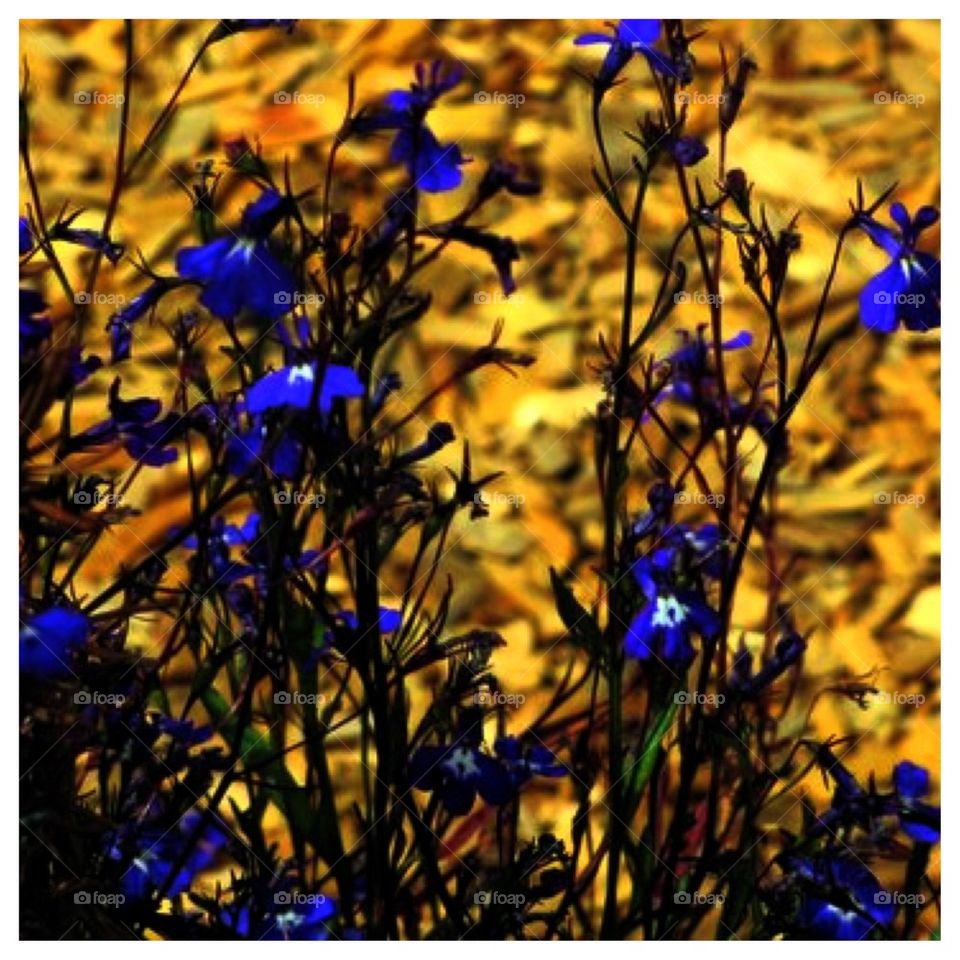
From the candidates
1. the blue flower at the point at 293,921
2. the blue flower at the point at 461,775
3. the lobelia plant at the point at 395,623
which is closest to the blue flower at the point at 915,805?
the lobelia plant at the point at 395,623

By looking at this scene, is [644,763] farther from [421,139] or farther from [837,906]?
[421,139]

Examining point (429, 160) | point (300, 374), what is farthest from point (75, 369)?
point (429, 160)

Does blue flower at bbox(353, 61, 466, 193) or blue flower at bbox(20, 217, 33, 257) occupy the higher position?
blue flower at bbox(353, 61, 466, 193)

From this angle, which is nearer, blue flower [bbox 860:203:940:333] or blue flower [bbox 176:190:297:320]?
blue flower [bbox 176:190:297:320]

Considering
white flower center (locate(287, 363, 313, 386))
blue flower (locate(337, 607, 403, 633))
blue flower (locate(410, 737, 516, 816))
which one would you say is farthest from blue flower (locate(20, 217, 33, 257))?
blue flower (locate(410, 737, 516, 816))

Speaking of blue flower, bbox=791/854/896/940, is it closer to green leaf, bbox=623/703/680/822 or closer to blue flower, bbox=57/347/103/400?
green leaf, bbox=623/703/680/822
